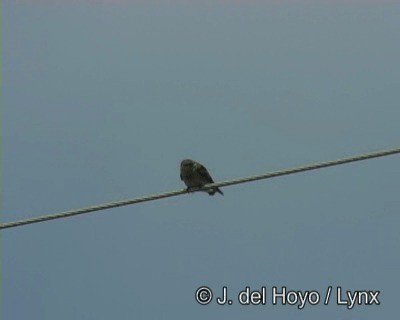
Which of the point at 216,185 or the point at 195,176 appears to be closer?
the point at 216,185

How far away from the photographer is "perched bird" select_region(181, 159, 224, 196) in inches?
483

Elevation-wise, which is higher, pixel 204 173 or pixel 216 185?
pixel 204 173

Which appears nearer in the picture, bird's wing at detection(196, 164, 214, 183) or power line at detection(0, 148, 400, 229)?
power line at detection(0, 148, 400, 229)

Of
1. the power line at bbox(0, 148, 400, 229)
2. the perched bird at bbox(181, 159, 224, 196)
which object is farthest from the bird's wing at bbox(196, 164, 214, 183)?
the power line at bbox(0, 148, 400, 229)

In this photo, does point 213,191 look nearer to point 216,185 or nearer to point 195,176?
point 195,176

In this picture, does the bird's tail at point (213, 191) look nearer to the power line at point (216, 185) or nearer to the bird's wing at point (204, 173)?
the bird's wing at point (204, 173)

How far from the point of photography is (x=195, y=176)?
12.3 meters

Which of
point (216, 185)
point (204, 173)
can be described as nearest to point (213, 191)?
point (204, 173)

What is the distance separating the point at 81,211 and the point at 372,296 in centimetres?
425

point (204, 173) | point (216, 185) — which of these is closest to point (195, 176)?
point (204, 173)

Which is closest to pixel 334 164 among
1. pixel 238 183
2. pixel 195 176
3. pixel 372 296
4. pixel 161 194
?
pixel 238 183

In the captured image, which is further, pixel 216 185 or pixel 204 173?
pixel 204 173

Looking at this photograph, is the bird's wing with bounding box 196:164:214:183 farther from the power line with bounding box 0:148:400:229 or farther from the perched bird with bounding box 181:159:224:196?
the power line with bounding box 0:148:400:229

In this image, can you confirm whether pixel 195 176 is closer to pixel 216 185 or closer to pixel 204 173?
pixel 204 173
